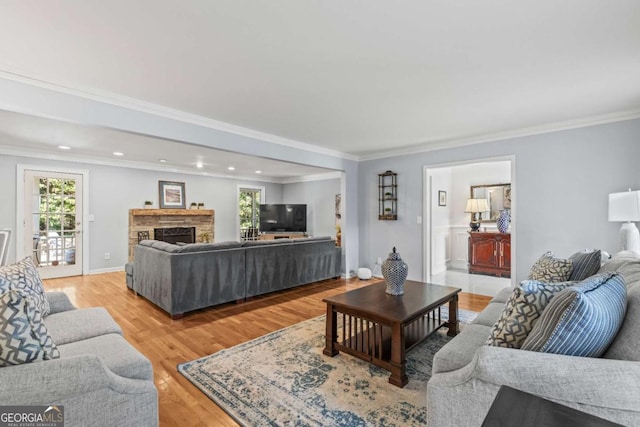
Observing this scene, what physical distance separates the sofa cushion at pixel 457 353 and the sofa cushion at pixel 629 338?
516mm

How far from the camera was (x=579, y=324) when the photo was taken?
3.51 ft

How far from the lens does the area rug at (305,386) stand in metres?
1.74

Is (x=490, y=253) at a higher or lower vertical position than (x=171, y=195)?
lower

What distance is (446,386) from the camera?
1275 mm

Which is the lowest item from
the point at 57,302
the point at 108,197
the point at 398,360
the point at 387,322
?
the point at 398,360

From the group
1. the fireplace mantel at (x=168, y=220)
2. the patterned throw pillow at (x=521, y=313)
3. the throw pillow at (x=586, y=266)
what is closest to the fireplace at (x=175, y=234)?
the fireplace mantel at (x=168, y=220)

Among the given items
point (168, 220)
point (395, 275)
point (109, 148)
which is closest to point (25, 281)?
point (395, 275)

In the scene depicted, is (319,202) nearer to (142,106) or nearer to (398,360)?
(142,106)

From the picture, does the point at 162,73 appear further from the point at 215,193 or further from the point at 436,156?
the point at 215,193

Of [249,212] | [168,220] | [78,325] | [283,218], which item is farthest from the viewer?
[249,212]

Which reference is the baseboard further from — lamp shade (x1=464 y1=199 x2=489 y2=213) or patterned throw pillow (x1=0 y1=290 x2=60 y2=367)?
lamp shade (x1=464 y1=199 x2=489 y2=213)

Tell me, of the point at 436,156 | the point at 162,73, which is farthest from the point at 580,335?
the point at 436,156

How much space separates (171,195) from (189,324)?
4.49 metres

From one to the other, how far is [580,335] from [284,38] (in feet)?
6.88
